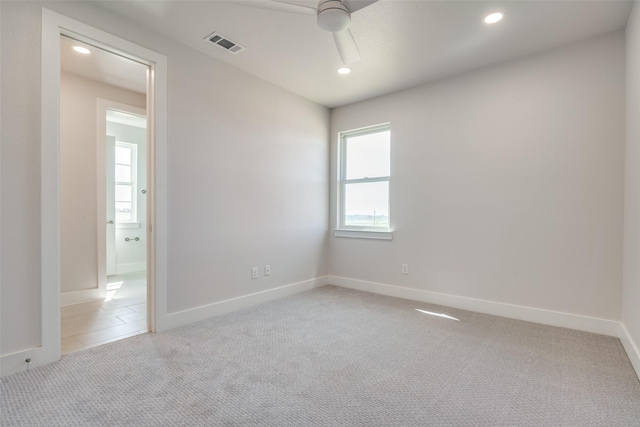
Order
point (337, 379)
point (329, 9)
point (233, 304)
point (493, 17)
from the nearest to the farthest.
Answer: point (329, 9)
point (337, 379)
point (493, 17)
point (233, 304)

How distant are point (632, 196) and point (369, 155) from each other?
2.61 metres

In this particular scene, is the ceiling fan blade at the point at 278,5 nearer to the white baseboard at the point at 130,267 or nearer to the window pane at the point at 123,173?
the window pane at the point at 123,173

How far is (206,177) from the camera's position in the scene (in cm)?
302

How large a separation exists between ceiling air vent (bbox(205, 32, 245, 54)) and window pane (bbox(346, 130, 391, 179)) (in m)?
2.02

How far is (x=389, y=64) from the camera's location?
3133 millimetres

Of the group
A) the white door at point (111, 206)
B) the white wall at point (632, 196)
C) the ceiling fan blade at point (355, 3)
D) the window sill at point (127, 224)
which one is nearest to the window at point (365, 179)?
the white wall at point (632, 196)

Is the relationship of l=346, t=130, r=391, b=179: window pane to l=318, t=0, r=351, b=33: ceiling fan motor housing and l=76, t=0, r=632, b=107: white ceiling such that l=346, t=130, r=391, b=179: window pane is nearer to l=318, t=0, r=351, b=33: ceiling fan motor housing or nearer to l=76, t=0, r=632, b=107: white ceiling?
l=76, t=0, r=632, b=107: white ceiling

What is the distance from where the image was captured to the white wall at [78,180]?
3.53 m

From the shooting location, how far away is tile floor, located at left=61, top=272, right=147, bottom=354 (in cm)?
250

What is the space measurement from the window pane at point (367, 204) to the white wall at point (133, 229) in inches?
147

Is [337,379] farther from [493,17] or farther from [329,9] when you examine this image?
[493,17]

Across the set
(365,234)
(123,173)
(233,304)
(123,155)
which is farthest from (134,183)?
(365,234)

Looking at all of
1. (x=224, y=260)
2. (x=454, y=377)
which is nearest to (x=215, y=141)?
(x=224, y=260)

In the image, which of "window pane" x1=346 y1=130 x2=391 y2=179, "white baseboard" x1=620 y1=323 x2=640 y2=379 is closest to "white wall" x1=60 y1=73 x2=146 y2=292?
"window pane" x1=346 y1=130 x2=391 y2=179
